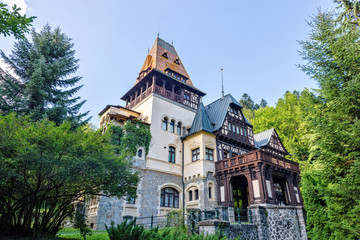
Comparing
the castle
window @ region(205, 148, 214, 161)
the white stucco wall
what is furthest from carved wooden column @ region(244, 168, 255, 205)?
the white stucco wall

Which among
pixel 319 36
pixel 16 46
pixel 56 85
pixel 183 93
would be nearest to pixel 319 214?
pixel 319 36

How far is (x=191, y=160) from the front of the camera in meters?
20.5

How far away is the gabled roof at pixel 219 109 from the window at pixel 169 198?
6.94 meters

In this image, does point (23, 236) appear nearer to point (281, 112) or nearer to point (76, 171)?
point (76, 171)

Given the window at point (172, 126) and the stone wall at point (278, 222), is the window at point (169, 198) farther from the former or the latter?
the stone wall at point (278, 222)

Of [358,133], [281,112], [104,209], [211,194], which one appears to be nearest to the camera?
[358,133]

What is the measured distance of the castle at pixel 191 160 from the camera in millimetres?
17031

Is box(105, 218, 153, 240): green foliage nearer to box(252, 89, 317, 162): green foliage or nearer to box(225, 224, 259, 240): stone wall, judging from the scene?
box(225, 224, 259, 240): stone wall

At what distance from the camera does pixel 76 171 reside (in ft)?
26.7

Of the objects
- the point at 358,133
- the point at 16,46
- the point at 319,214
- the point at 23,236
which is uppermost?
the point at 16,46

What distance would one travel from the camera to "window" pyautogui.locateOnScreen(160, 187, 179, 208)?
1896cm

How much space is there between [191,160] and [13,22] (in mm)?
16951

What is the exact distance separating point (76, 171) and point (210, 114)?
17.5 metres

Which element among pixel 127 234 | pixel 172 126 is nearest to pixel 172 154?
pixel 172 126
